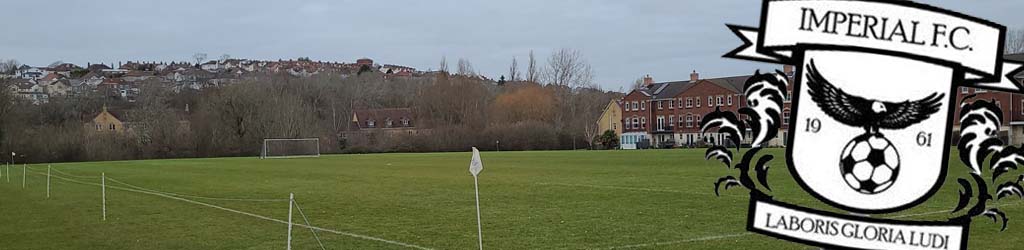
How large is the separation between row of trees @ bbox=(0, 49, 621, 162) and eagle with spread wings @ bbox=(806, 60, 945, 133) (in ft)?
259

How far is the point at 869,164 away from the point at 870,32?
81cm

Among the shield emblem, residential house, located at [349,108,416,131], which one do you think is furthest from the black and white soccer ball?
residential house, located at [349,108,416,131]

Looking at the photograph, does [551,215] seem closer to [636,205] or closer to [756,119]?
[636,205]

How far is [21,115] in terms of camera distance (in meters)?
81.9

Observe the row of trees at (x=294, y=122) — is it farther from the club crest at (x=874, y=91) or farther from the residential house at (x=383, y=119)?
the club crest at (x=874, y=91)

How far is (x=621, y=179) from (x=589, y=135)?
202 feet

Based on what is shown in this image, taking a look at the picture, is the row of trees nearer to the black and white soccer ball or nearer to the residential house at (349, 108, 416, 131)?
the residential house at (349, 108, 416, 131)

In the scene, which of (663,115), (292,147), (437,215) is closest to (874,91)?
(437,215)

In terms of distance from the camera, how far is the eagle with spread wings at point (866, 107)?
5.36 metres

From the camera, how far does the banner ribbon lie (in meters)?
5.35

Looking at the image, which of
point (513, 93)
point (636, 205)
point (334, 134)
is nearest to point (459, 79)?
point (513, 93)

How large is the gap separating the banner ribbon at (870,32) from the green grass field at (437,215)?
6974 mm

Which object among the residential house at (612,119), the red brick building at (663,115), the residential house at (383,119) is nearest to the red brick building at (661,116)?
the red brick building at (663,115)

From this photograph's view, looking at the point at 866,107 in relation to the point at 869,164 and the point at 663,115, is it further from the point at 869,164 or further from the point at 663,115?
the point at 663,115
